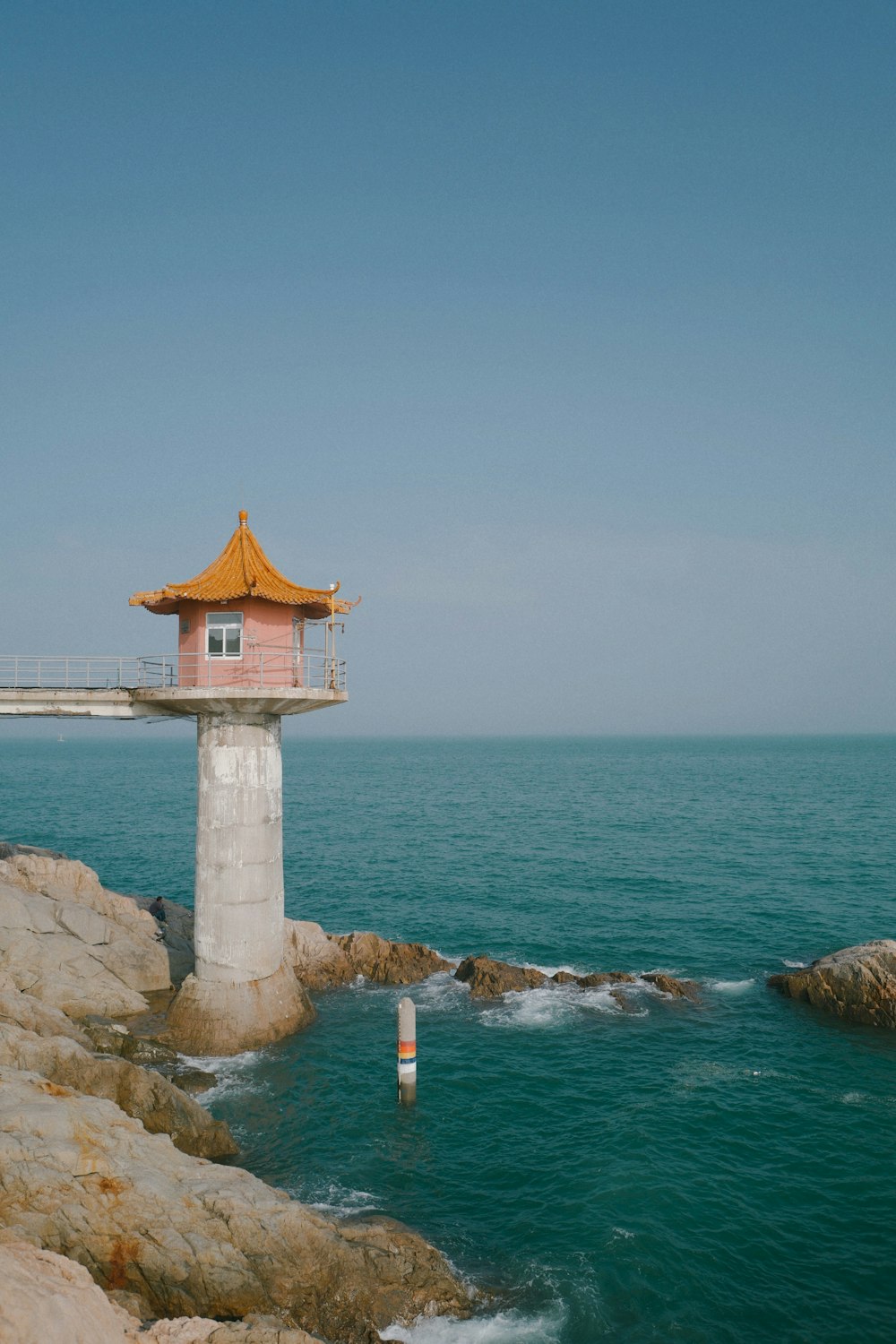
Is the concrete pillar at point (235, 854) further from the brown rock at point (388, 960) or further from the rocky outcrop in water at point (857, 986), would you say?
the rocky outcrop in water at point (857, 986)

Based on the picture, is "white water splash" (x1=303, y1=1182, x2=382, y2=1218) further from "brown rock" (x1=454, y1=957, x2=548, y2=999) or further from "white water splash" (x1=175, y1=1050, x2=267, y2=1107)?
"brown rock" (x1=454, y1=957, x2=548, y2=999)

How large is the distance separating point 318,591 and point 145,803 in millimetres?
88393

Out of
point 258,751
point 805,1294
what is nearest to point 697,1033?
point 805,1294

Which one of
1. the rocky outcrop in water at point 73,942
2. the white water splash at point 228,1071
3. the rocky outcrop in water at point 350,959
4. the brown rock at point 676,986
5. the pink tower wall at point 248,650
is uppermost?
the pink tower wall at point 248,650

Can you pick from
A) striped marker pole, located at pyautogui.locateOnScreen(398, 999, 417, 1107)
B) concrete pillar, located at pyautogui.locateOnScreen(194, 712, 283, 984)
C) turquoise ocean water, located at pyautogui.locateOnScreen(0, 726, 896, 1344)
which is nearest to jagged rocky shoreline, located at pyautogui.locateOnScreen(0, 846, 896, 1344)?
turquoise ocean water, located at pyautogui.locateOnScreen(0, 726, 896, 1344)

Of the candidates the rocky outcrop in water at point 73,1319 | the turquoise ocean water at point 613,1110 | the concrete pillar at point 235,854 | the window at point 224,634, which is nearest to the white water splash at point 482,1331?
the turquoise ocean water at point 613,1110

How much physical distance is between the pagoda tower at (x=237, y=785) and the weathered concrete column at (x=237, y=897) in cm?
3

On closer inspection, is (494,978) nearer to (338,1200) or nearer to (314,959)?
(314,959)

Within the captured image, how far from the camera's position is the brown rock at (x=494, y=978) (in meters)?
34.5

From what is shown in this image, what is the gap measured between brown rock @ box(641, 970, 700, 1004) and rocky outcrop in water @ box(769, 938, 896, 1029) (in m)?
3.62

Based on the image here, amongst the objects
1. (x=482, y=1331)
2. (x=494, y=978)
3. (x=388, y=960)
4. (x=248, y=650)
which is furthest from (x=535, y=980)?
(x=482, y=1331)

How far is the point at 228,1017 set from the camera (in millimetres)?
29359

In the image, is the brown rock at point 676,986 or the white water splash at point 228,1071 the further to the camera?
the brown rock at point 676,986

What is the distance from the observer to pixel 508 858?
66.0 m
